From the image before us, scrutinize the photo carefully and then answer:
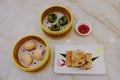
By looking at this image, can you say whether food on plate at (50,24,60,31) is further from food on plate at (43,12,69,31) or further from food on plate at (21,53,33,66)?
food on plate at (21,53,33,66)

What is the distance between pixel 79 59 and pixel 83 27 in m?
0.17

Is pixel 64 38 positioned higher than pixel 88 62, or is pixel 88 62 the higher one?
pixel 64 38

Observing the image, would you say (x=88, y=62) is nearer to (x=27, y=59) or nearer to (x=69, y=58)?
(x=69, y=58)

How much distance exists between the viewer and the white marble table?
2.58ft

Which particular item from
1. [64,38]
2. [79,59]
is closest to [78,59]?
[79,59]

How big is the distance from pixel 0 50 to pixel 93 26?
0.41 meters

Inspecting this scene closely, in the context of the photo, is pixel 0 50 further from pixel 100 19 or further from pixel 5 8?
pixel 100 19

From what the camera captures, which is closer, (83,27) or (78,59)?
(78,59)

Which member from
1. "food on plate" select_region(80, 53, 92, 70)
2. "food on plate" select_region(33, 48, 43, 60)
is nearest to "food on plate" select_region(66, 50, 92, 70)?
"food on plate" select_region(80, 53, 92, 70)

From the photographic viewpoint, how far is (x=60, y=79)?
0.77m

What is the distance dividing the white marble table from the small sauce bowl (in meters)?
0.02

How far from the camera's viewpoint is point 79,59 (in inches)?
29.4

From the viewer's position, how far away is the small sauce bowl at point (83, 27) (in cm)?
84

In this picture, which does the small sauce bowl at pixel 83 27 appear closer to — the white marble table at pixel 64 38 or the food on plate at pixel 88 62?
the white marble table at pixel 64 38
